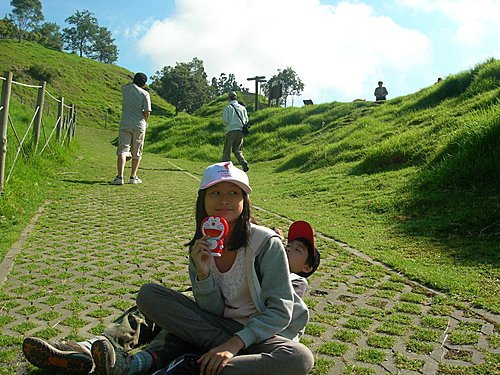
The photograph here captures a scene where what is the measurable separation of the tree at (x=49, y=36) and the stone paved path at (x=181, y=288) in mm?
89705

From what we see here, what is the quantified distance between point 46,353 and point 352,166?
33.5 feet

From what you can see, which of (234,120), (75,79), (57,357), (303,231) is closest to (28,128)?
(234,120)

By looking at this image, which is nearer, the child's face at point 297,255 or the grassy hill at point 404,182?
the child's face at point 297,255

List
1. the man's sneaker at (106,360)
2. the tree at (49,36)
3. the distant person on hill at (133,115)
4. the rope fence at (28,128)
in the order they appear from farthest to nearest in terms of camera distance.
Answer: the tree at (49,36)
the distant person on hill at (133,115)
the rope fence at (28,128)
the man's sneaker at (106,360)

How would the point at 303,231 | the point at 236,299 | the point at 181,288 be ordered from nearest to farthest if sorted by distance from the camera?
the point at 236,299 → the point at 303,231 → the point at 181,288

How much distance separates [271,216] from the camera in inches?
311

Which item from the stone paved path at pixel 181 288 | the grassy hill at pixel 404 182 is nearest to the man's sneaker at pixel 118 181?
the grassy hill at pixel 404 182

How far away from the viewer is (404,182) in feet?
29.7

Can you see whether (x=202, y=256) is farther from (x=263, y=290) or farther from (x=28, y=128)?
(x=28, y=128)

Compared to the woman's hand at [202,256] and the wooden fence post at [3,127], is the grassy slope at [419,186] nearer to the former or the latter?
the woman's hand at [202,256]

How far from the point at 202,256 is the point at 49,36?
4127 inches

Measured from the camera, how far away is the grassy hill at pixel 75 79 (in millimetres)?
48562

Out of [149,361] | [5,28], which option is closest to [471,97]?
[149,361]

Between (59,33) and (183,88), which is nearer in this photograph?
(183,88)
